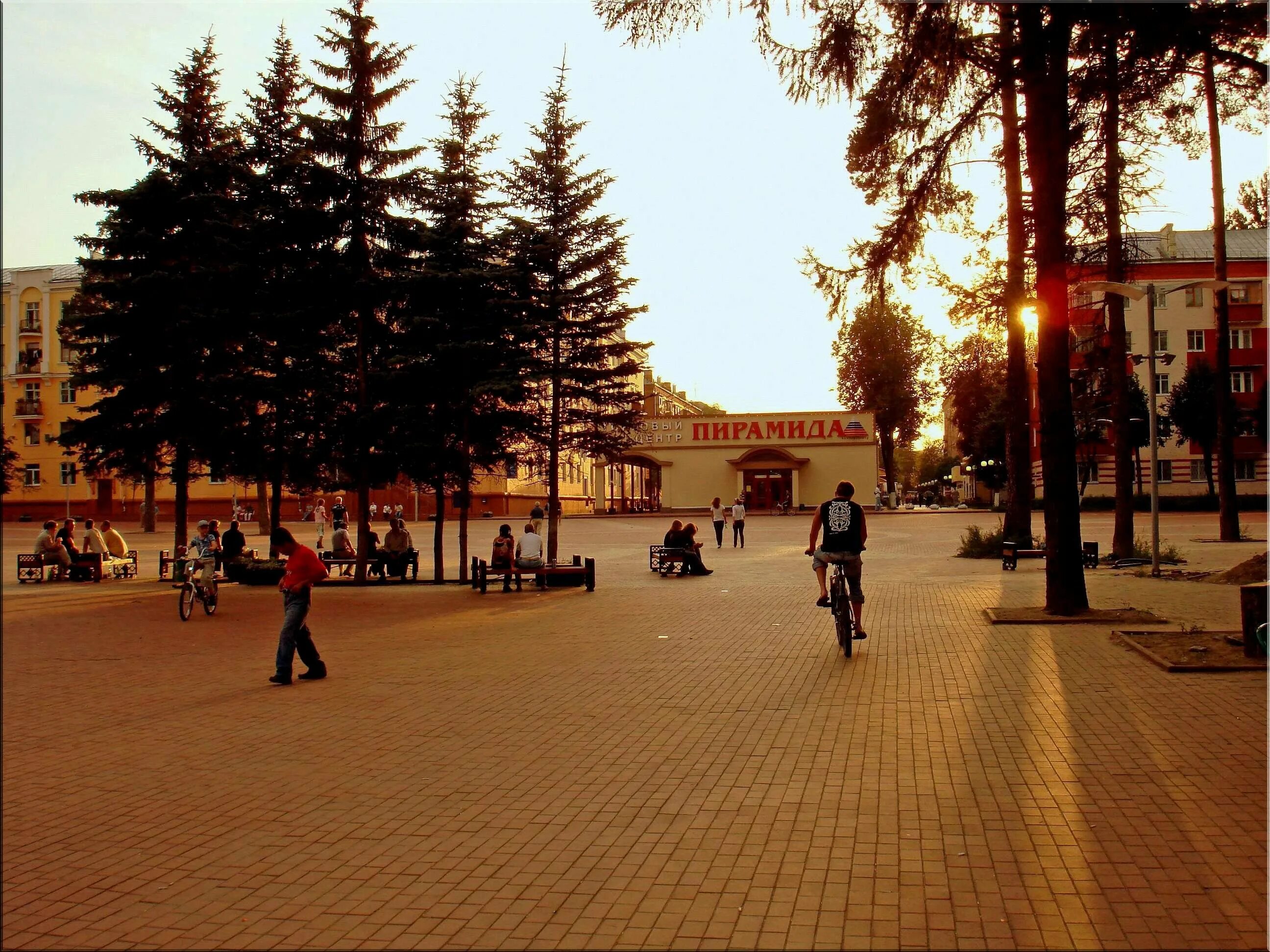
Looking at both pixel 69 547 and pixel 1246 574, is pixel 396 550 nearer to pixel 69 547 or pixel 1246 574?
pixel 69 547

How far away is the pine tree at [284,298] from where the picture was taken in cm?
2186

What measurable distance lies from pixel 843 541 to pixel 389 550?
1520 cm

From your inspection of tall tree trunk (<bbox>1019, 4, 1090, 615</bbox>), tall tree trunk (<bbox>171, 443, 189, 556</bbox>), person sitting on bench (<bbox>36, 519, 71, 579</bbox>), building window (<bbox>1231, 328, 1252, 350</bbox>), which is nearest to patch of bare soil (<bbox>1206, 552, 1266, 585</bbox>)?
tall tree trunk (<bbox>1019, 4, 1090, 615</bbox>)

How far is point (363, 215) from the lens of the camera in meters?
22.2

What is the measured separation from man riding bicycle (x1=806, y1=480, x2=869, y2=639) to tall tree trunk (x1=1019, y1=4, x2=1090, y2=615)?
116 inches

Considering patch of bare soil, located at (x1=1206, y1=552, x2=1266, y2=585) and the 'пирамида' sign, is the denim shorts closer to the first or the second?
patch of bare soil, located at (x1=1206, y1=552, x2=1266, y2=585)

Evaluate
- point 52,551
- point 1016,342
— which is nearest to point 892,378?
point 1016,342

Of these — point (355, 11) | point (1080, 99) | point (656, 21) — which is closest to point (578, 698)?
point (656, 21)

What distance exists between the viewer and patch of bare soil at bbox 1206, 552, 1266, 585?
17000 mm

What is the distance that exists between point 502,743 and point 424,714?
141cm

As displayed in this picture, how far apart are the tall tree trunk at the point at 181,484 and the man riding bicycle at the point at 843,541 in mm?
16256

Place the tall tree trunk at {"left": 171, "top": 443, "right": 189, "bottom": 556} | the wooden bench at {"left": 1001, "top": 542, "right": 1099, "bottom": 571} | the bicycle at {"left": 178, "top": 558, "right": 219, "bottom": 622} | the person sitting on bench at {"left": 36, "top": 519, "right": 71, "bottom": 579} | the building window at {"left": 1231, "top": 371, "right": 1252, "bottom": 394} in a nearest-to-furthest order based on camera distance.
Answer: the bicycle at {"left": 178, "top": 558, "right": 219, "bottom": 622}, the wooden bench at {"left": 1001, "top": 542, "right": 1099, "bottom": 571}, the tall tree trunk at {"left": 171, "top": 443, "right": 189, "bottom": 556}, the person sitting on bench at {"left": 36, "top": 519, "right": 71, "bottom": 579}, the building window at {"left": 1231, "top": 371, "right": 1252, "bottom": 394}

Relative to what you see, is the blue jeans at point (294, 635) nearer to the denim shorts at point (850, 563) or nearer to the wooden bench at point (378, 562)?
the denim shorts at point (850, 563)

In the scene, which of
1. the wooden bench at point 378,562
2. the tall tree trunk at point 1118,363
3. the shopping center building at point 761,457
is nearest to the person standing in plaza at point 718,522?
the wooden bench at point 378,562
